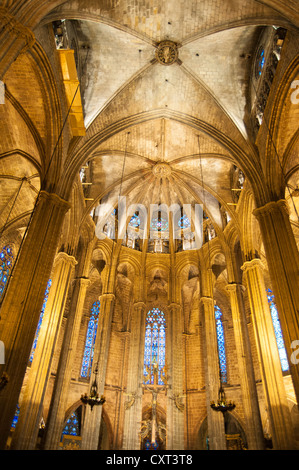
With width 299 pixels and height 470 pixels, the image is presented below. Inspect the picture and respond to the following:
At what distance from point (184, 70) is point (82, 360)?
16.2m

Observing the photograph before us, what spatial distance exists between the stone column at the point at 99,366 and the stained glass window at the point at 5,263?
5086 mm

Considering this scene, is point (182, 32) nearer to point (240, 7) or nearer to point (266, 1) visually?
point (240, 7)

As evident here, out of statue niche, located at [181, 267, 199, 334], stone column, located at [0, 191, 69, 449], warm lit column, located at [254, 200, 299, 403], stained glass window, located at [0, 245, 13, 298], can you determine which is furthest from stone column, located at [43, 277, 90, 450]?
warm lit column, located at [254, 200, 299, 403]

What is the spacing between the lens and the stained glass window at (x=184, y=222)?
22281 mm

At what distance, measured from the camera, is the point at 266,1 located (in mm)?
10734

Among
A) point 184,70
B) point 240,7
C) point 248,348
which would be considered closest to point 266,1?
point 240,7

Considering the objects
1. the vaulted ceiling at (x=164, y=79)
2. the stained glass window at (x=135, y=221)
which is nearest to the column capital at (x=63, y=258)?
the vaulted ceiling at (x=164, y=79)

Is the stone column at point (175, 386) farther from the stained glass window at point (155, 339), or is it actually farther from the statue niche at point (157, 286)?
the statue niche at point (157, 286)

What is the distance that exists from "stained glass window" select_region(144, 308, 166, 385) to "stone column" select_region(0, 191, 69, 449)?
1099cm

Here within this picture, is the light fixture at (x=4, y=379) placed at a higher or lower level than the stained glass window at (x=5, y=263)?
lower

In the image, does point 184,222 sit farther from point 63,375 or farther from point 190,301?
point 63,375

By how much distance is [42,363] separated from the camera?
12375mm

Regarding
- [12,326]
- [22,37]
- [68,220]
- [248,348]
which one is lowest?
[12,326]

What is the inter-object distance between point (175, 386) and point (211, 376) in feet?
5.82
